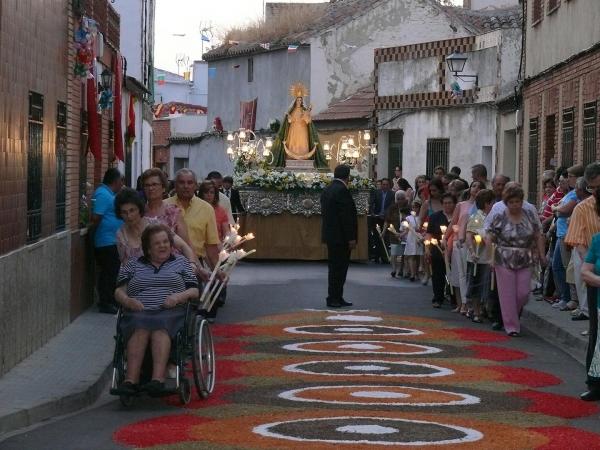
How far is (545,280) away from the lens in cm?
2127

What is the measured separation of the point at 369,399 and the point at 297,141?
23145 millimetres

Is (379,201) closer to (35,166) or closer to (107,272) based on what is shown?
(107,272)

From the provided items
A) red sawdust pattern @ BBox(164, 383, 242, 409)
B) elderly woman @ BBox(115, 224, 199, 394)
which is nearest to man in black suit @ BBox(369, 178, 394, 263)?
red sawdust pattern @ BBox(164, 383, 242, 409)

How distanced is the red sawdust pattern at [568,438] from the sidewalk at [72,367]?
349cm

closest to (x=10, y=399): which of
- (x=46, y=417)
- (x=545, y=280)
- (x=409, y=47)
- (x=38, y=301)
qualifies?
(x=46, y=417)

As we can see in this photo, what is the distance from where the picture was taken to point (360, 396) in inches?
468

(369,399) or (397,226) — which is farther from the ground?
(397,226)

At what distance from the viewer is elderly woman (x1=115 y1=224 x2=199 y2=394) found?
37.4 ft

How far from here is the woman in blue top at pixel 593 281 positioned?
39.0 ft

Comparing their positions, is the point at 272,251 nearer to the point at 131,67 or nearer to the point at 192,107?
the point at 131,67

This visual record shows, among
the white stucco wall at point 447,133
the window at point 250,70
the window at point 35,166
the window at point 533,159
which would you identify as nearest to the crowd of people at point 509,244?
the window at point 35,166

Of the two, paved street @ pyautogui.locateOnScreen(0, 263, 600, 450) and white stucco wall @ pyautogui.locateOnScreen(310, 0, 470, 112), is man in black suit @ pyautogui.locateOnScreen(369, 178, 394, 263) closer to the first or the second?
paved street @ pyautogui.locateOnScreen(0, 263, 600, 450)

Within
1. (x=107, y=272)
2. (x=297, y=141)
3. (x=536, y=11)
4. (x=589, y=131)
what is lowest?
(x=107, y=272)

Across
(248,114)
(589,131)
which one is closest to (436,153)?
(589,131)
